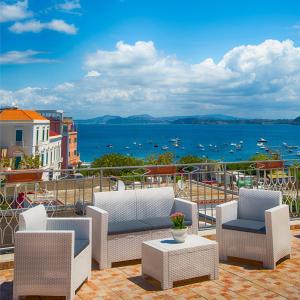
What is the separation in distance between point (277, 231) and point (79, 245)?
2341 mm

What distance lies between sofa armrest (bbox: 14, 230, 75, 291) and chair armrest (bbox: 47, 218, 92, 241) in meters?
0.59

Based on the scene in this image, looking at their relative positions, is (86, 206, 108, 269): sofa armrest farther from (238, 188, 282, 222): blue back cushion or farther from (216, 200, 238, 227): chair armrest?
(238, 188, 282, 222): blue back cushion

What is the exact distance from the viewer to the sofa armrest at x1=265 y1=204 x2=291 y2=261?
464 centimetres

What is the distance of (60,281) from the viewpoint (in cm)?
371

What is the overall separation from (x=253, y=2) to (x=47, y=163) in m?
39.5

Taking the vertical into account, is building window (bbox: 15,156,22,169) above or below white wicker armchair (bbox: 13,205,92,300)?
above

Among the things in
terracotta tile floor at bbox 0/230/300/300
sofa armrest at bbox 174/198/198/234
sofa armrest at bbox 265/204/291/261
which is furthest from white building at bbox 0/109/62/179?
sofa armrest at bbox 265/204/291/261

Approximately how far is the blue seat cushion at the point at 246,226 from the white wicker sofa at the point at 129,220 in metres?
Result: 0.44

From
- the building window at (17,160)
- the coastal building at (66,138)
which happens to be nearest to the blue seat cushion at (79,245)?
the building window at (17,160)

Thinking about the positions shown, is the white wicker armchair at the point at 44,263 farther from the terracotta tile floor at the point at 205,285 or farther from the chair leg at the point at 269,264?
the chair leg at the point at 269,264

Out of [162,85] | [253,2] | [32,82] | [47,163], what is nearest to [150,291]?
[253,2]

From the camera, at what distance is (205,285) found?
4.10 metres

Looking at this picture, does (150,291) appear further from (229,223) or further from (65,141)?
(65,141)

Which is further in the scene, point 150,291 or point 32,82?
point 32,82
